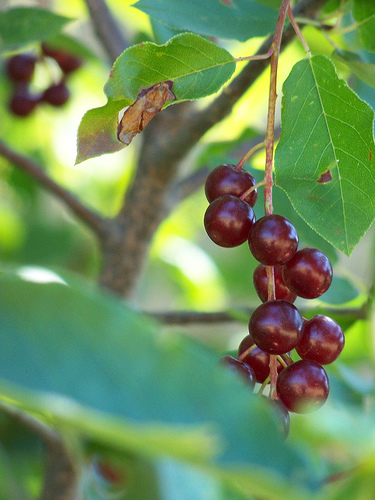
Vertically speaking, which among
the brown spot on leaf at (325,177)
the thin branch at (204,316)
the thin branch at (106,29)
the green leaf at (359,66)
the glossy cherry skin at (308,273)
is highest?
the green leaf at (359,66)

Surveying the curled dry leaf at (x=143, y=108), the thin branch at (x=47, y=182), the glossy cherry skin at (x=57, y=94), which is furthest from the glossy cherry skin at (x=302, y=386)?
the glossy cherry skin at (x=57, y=94)

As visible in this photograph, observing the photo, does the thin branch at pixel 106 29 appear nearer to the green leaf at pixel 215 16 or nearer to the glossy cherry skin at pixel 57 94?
the glossy cherry skin at pixel 57 94

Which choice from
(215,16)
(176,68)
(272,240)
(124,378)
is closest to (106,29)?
(215,16)

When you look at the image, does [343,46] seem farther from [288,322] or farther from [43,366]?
[43,366]

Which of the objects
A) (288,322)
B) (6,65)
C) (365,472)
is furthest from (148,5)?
(6,65)

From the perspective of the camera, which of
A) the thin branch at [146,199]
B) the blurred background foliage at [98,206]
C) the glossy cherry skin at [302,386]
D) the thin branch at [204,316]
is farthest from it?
the blurred background foliage at [98,206]

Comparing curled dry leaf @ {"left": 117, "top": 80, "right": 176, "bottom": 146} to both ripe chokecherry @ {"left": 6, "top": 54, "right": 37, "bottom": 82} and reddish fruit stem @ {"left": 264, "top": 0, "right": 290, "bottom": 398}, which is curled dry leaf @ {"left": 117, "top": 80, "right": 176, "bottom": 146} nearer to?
reddish fruit stem @ {"left": 264, "top": 0, "right": 290, "bottom": 398}
